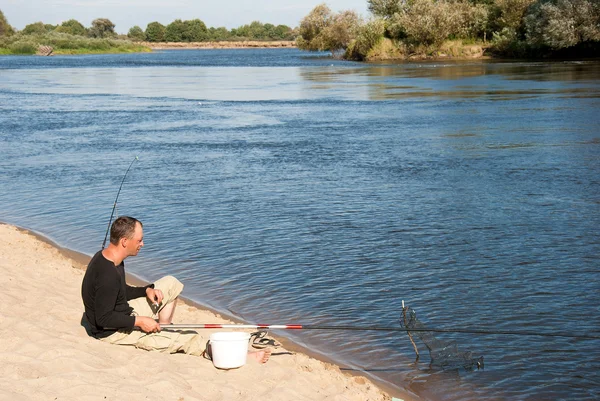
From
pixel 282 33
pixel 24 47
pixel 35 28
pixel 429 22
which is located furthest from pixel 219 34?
pixel 429 22

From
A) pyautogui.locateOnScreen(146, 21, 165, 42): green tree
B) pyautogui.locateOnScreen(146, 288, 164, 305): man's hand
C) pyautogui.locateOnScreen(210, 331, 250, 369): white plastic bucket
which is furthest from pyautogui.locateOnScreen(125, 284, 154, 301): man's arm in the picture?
pyautogui.locateOnScreen(146, 21, 165, 42): green tree

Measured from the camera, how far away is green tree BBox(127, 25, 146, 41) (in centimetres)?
16295

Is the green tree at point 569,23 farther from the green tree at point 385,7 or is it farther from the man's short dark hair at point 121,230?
the man's short dark hair at point 121,230

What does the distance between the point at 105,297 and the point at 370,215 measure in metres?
5.99

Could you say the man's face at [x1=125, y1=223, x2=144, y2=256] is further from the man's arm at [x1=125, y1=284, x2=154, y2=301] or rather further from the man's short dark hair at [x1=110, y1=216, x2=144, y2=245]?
the man's arm at [x1=125, y1=284, x2=154, y2=301]

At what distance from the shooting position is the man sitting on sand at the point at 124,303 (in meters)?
5.29

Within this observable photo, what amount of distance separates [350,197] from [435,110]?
11937mm

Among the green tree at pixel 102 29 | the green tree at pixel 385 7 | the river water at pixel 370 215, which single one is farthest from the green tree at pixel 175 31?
the river water at pixel 370 215

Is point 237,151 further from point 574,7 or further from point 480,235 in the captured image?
point 574,7

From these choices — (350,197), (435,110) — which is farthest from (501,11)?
(350,197)

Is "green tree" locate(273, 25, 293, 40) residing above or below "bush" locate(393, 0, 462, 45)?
above

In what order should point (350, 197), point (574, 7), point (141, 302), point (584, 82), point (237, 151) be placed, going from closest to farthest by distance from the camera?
point (141, 302)
point (350, 197)
point (237, 151)
point (584, 82)
point (574, 7)

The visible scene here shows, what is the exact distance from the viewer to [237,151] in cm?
1680

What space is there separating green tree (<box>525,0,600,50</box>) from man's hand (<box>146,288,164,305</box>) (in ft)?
147
